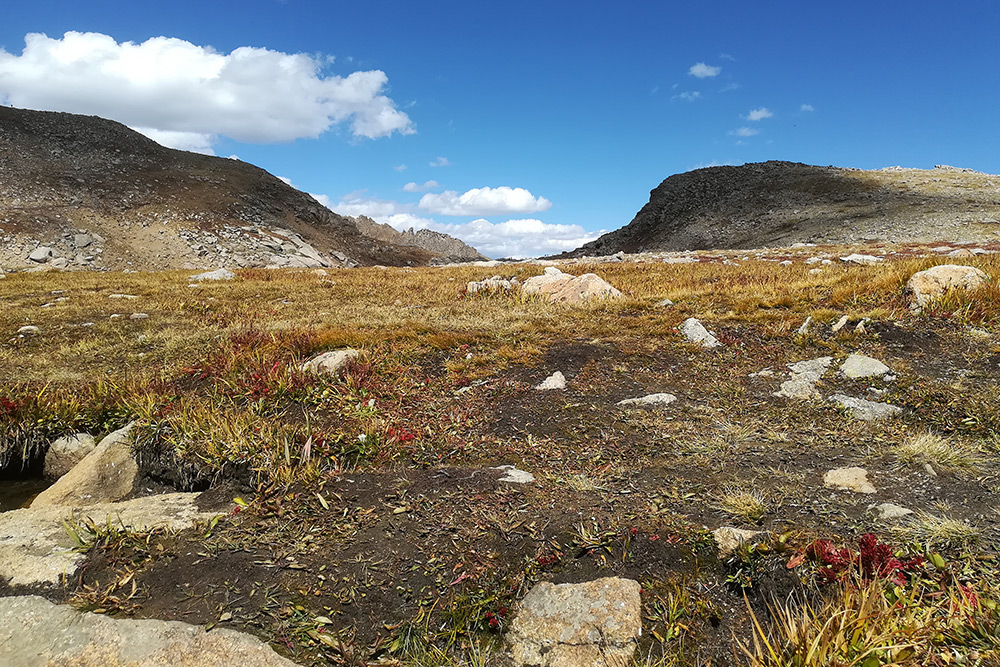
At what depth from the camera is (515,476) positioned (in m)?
4.88

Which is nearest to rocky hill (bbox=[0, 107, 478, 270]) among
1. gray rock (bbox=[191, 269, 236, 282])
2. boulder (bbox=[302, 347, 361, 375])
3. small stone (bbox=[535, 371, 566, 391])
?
gray rock (bbox=[191, 269, 236, 282])

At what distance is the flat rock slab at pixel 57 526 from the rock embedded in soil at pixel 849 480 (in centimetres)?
555

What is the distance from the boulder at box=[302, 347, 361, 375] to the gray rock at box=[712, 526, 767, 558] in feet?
18.5

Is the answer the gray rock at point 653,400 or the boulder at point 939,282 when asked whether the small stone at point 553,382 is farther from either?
the boulder at point 939,282

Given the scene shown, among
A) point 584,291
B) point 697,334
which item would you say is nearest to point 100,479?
point 697,334

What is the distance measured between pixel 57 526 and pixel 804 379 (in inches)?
336

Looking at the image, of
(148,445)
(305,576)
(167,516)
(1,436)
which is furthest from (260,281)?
(305,576)

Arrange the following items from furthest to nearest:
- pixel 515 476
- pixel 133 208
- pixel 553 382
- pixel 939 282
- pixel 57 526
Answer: pixel 133 208 < pixel 939 282 < pixel 553 382 < pixel 515 476 < pixel 57 526

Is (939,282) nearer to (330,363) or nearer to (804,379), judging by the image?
(804,379)

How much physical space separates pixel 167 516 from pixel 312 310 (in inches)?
377

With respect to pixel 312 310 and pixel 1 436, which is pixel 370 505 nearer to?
pixel 1 436

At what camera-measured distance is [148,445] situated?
5.98 meters

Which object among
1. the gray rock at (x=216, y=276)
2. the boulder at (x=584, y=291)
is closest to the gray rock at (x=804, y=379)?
the boulder at (x=584, y=291)

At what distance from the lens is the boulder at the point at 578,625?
118 inches
